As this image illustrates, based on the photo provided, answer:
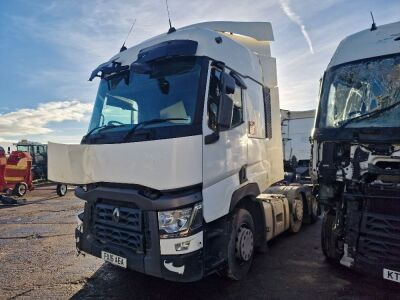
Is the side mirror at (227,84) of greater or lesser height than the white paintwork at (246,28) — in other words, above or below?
below

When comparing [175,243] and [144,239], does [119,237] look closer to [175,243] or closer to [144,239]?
[144,239]

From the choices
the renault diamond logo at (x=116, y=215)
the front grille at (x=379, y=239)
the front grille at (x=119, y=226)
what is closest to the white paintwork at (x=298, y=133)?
the front grille at (x=379, y=239)

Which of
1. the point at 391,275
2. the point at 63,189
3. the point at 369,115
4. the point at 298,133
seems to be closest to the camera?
the point at 391,275

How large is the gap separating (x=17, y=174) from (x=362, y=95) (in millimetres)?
13744

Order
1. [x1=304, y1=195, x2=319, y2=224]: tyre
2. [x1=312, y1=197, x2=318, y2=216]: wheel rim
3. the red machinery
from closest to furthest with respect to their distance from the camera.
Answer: [x1=304, y1=195, x2=319, y2=224]: tyre < [x1=312, y1=197, x2=318, y2=216]: wheel rim < the red machinery

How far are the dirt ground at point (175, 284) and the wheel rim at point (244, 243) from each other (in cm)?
40

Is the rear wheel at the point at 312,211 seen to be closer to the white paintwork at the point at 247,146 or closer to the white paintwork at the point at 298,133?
the white paintwork at the point at 247,146

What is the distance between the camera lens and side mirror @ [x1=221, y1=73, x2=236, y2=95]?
3.97 metres

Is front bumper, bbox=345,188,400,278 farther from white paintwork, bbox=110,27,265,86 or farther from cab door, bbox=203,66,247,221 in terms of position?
white paintwork, bbox=110,27,265,86

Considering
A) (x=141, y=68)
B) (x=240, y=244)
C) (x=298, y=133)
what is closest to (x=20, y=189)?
(x=141, y=68)

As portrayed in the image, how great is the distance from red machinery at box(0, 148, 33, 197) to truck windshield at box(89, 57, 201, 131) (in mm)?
10766

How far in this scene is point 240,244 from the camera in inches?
174

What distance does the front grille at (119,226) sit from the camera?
12.4ft

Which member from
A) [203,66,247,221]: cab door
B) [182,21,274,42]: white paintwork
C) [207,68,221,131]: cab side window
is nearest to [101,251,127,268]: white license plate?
[203,66,247,221]: cab door
